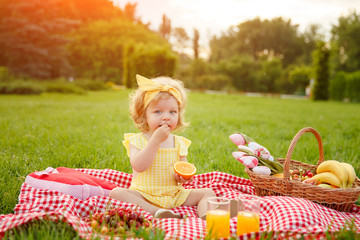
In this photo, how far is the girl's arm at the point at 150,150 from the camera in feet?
7.91

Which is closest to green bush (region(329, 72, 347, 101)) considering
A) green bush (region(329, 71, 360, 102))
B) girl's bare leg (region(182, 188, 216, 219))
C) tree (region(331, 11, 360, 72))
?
green bush (region(329, 71, 360, 102))

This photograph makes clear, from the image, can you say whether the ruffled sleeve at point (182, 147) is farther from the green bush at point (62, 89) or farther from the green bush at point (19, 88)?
the green bush at point (62, 89)

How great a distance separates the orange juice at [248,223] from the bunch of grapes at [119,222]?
514mm

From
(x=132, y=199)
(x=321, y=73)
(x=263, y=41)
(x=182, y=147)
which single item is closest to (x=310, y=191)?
(x=182, y=147)

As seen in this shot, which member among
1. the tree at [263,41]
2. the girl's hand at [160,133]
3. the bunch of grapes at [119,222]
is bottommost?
the bunch of grapes at [119,222]

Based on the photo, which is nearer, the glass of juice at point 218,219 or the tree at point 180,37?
the glass of juice at point 218,219

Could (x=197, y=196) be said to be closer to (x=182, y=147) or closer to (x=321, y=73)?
(x=182, y=147)

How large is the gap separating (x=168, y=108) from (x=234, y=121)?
489 cm

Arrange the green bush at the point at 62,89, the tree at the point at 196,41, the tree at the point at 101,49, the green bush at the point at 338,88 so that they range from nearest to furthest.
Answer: the green bush at the point at 62,89 → the green bush at the point at 338,88 → the tree at the point at 101,49 → the tree at the point at 196,41

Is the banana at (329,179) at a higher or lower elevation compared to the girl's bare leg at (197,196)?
higher

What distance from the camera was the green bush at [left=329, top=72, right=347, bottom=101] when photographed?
20.7 m

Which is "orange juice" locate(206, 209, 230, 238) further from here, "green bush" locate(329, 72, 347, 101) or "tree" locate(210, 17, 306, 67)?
"tree" locate(210, 17, 306, 67)

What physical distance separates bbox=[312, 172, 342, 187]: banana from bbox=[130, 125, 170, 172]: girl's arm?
122 cm

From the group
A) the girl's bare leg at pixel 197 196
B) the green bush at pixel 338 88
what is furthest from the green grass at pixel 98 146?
the green bush at pixel 338 88
